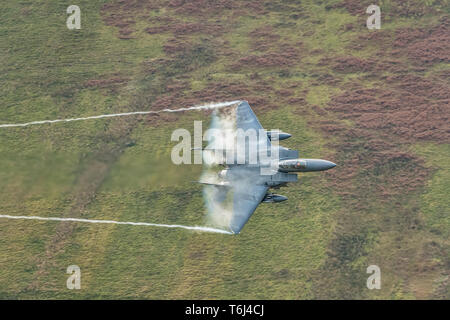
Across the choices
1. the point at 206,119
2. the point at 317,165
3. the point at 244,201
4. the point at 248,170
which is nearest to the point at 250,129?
the point at 248,170

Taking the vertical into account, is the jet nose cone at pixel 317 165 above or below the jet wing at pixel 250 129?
below

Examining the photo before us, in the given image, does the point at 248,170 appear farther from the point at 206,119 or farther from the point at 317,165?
the point at 206,119

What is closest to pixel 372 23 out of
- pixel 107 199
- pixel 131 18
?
pixel 131 18

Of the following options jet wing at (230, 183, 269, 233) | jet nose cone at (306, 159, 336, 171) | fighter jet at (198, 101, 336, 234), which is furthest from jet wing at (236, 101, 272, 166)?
jet nose cone at (306, 159, 336, 171)

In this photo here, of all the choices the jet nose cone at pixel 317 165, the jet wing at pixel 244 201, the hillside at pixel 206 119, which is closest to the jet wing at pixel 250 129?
the jet wing at pixel 244 201

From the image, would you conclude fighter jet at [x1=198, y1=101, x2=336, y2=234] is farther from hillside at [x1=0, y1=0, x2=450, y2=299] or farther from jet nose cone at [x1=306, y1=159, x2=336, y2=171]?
hillside at [x1=0, y1=0, x2=450, y2=299]

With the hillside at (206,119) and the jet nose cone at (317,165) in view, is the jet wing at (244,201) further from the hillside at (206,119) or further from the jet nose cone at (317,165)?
the hillside at (206,119)

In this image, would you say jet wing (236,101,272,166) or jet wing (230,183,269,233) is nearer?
jet wing (230,183,269,233)

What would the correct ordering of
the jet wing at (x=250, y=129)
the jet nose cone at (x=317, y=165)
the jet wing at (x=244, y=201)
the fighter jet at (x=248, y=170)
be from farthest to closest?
the jet wing at (x=250, y=129) → the fighter jet at (x=248, y=170) → the jet nose cone at (x=317, y=165) → the jet wing at (x=244, y=201)
